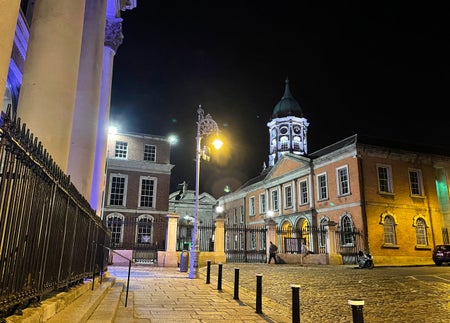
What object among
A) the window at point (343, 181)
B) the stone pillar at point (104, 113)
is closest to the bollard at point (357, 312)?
the stone pillar at point (104, 113)

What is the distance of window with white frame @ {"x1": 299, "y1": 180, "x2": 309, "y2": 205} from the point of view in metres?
37.9

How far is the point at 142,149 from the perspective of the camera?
125ft

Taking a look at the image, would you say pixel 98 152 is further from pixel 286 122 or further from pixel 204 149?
pixel 286 122

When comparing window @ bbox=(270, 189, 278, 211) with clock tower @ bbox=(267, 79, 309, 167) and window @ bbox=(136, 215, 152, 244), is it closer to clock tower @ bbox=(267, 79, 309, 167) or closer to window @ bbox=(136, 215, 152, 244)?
clock tower @ bbox=(267, 79, 309, 167)

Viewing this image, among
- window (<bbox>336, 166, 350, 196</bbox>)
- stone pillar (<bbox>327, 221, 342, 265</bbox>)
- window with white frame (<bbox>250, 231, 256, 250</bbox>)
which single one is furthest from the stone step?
window with white frame (<bbox>250, 231, 256, 250</bbox>)

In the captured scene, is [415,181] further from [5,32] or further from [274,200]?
[5,32]

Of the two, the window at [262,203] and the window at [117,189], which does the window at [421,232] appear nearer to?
the window at [262,203]

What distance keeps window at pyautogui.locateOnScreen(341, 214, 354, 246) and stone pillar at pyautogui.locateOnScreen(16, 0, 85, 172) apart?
26.4 m

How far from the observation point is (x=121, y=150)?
3741cm

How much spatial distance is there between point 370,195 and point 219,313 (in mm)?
25288

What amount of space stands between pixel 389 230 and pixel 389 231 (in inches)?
3.2

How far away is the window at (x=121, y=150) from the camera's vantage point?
3725cm

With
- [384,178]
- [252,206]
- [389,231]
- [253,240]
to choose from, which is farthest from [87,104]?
[252,206]

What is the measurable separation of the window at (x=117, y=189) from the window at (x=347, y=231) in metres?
20.6
